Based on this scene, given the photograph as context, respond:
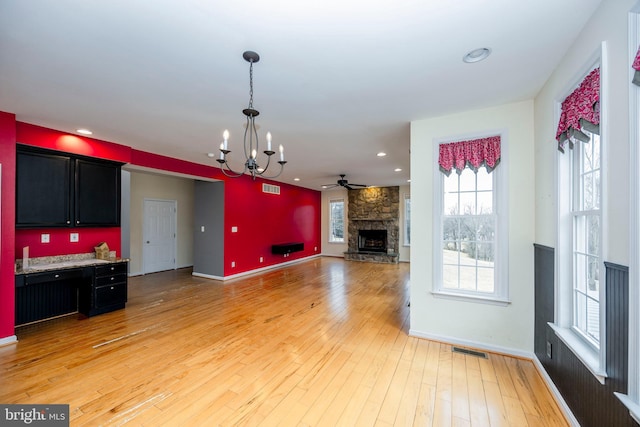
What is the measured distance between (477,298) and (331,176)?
15.8 feet

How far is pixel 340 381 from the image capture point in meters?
2.29

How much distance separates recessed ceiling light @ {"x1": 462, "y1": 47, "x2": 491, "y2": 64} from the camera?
187 cm

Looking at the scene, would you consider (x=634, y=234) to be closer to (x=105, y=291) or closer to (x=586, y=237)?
(x=586, y=237)

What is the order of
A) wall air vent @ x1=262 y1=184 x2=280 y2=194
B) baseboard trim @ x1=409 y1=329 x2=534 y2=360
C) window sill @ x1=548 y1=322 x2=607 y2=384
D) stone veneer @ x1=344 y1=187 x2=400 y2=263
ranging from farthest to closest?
stone veneer @ x1=344 y1=187 x2=400 y2=263 → wall air vent @ x1=262 y1=184 x2=280 y2=194 → baseboard trim @ x1=409 y1=329 x2=534 y2=360 → window sill @ x1=548 y1=322 x2=607 y2=384

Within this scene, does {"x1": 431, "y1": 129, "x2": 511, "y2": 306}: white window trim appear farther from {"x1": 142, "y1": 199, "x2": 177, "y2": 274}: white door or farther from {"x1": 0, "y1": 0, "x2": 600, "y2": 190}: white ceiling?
{"x1": 142, "y1": 199, "x2": 177, "y2": 274}: white door

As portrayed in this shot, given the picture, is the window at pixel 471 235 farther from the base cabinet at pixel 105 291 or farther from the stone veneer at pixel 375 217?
the stone veneer at pixel 375 217

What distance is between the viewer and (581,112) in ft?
5.53

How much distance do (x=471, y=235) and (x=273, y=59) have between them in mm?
2678

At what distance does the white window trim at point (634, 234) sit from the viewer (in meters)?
1.19

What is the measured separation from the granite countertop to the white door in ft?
9.27

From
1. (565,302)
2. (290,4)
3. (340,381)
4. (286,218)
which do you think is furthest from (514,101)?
(286,218)

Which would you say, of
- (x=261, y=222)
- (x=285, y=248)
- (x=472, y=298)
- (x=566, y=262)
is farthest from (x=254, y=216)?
(x=566, y=262)

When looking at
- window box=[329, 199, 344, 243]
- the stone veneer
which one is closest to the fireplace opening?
the stone veneer

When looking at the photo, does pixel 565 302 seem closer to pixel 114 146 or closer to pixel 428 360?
pixel 428 360
